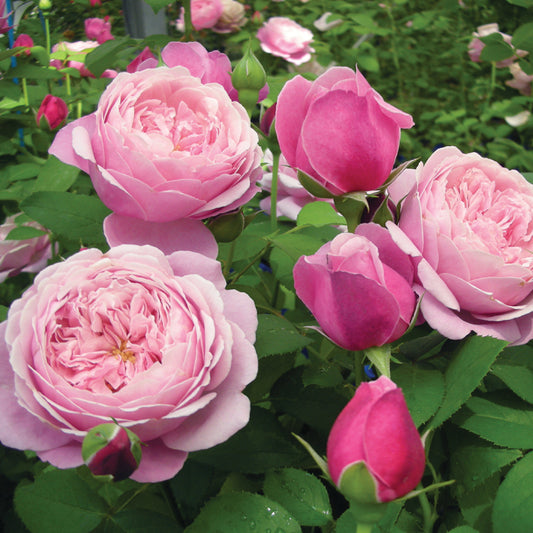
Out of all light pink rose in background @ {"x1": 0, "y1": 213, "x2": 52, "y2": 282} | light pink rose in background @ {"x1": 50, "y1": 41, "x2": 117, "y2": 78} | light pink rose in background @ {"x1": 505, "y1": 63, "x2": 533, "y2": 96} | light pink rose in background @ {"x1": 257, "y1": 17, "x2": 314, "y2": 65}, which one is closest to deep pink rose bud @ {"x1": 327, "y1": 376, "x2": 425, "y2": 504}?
light pink rose in background @ {"x1": 0, "y1": 213, "x2": 52, "y2": 282}

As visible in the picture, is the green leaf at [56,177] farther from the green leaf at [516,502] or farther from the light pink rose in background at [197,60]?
the green leaf at [516,502]

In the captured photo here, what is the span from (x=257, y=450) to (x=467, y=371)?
0.18m

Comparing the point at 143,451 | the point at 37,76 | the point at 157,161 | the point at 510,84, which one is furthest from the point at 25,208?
the point at 510,84

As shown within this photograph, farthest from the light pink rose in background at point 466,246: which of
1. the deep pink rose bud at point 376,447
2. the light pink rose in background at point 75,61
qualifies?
the light pink rose in background at point 75,61

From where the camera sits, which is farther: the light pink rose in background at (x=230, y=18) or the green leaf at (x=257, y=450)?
the light pink rose in background at (x=230, y=18)

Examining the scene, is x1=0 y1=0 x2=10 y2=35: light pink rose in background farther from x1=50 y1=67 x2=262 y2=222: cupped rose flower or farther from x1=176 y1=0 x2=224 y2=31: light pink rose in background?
x1=176 y1=0 x2=224 y2=31: light pink rose in background

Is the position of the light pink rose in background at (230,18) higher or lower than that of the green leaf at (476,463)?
lower

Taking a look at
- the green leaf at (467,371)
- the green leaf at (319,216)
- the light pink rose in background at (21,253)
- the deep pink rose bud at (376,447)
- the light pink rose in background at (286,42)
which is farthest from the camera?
the light pink rose in background at (286,42)

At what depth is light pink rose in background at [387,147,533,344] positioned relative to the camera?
0.43 meters

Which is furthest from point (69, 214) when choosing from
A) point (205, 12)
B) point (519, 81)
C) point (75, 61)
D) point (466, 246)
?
point (519, 81)

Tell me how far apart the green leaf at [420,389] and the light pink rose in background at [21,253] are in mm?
532

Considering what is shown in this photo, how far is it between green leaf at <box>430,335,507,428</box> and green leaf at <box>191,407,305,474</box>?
14 centimetres

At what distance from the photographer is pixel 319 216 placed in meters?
0.54

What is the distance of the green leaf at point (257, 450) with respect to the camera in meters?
0.47
